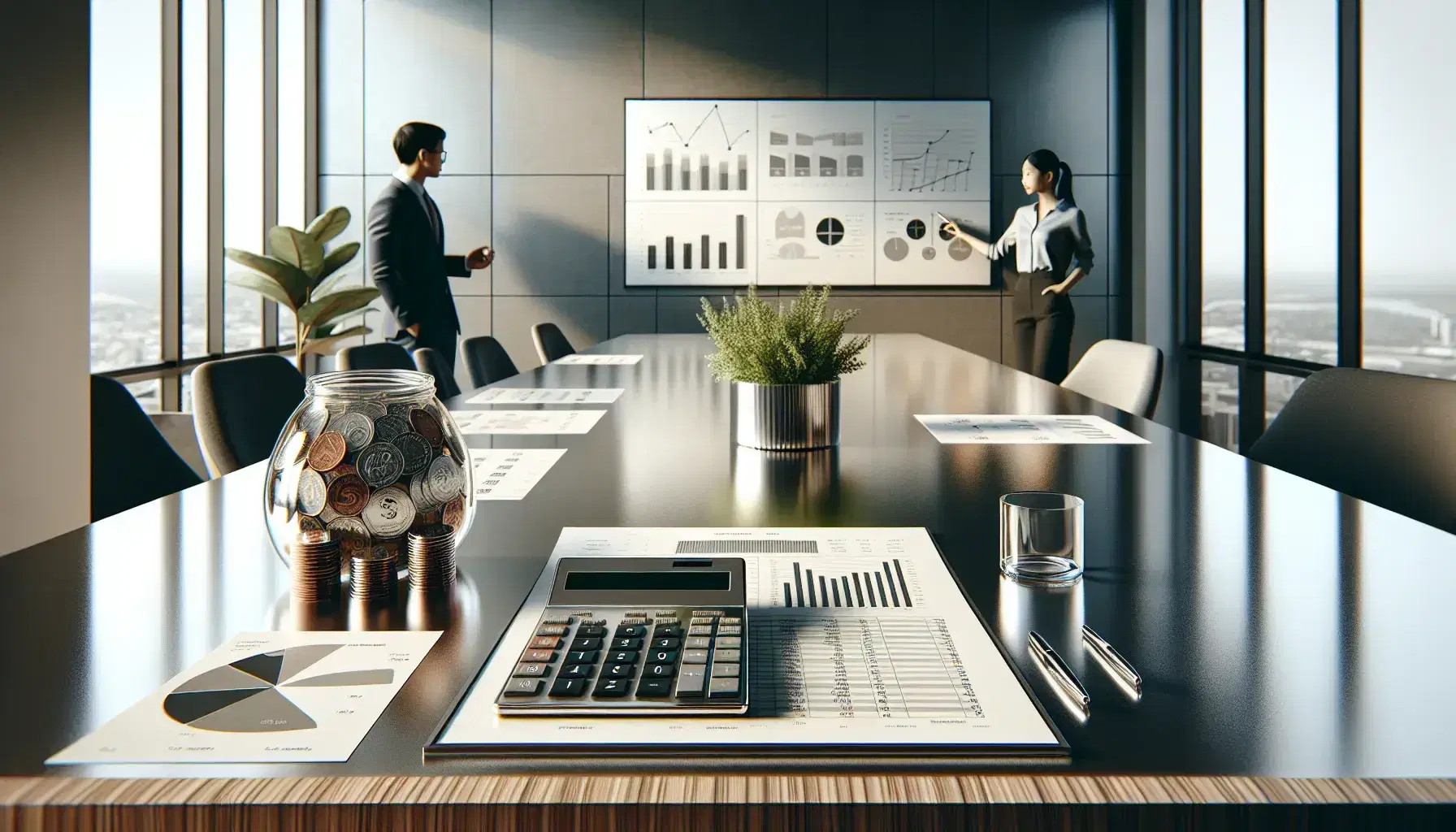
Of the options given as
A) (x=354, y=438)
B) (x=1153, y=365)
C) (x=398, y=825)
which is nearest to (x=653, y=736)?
(x=398, y=825)

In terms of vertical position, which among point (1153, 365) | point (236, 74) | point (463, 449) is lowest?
point (463, 449)

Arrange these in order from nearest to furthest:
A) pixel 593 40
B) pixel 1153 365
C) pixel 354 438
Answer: pixel 354 438, pixel 1153 365, pixel 593 40

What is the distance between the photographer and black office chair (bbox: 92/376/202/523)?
6.43 feet

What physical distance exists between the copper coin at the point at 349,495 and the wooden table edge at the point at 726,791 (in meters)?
0.34

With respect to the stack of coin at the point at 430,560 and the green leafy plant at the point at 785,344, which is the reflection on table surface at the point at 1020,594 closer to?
the stack of coin at the point at 430,560

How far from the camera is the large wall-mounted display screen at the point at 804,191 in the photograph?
6.43 m

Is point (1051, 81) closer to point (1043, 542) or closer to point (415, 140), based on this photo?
point (415, 140)

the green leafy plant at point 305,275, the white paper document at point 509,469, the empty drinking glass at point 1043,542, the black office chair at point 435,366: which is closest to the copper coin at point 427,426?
the white paper document at point 509,469

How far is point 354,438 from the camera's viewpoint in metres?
0.89

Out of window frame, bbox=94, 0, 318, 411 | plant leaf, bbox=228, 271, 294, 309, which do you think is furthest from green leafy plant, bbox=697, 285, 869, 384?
plant leaf, bbox=228, 271, 294, 309

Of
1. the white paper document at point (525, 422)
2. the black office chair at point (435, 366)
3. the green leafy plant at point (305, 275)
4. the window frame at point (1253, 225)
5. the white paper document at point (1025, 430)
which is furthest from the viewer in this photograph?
the green leafy plant at point (305, 275)

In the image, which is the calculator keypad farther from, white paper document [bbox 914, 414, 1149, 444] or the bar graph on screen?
white paper document [bbox 914, 414, 1149, 444]

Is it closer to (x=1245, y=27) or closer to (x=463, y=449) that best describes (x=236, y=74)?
(x=1245, y=27)

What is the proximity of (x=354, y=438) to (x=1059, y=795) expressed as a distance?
612 mm
